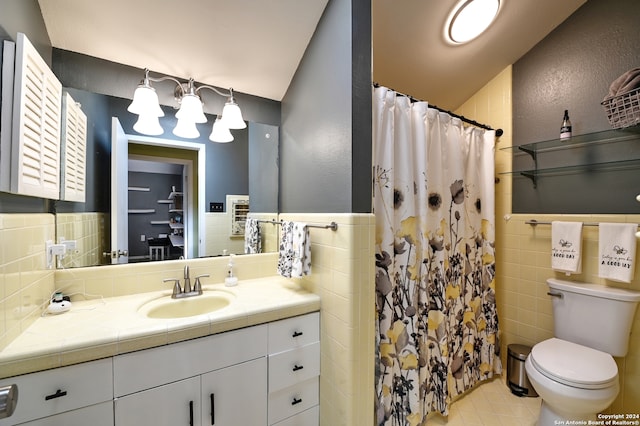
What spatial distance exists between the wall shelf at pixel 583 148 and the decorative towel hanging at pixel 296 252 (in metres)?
1.67

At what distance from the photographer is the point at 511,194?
1.96 m

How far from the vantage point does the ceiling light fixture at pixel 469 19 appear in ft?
4.90

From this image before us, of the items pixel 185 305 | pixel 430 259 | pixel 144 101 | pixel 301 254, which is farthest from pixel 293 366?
pixel 144 101

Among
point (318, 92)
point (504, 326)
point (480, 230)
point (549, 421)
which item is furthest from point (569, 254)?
point (318, 92)

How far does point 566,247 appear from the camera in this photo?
1.60 metres

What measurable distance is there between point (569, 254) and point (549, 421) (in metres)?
0.97

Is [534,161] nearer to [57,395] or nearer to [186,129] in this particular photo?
[186,129]

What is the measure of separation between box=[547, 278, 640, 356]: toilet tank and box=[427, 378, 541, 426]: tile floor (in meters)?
0.53

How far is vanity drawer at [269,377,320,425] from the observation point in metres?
1.16

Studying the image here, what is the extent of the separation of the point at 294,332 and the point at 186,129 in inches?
51.9

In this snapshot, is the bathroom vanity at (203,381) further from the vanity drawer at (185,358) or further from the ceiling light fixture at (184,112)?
the ceiling light fixture at (184,112)

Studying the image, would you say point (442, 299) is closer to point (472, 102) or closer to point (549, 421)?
point (549, 421)

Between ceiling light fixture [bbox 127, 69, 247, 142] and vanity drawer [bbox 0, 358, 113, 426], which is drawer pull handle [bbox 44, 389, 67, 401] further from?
ceiling light fixture [bbox 127, 69, 247, 142]

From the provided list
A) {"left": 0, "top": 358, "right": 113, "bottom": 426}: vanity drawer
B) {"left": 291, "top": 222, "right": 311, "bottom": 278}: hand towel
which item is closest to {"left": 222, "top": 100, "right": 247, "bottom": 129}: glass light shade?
{"left": 291, "top": 222, "right": 311, "bottom": 278}: hand towel
